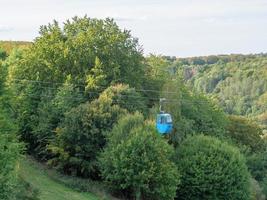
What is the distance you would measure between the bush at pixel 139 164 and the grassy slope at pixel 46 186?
2.43 meters

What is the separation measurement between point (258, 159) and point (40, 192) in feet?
107

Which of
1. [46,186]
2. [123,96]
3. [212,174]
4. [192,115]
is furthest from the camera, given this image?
[192,115]

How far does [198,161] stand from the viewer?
128ft

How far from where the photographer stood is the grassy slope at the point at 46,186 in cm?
3266

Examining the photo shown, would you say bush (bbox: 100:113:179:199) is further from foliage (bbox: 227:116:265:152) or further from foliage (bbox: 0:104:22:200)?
foliage (bbox: 227:116:265:152)

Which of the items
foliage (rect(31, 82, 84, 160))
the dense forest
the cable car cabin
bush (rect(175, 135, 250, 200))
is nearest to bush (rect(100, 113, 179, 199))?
the dense forest

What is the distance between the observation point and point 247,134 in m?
65.4

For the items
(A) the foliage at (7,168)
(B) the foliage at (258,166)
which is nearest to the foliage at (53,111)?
(A) the foliage at (7,168)

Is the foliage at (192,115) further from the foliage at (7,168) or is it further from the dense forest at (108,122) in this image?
the foliage at (7,168)

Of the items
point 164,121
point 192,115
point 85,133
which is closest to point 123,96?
point 85,133

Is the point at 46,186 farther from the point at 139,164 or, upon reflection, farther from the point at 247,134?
the point at 247,134

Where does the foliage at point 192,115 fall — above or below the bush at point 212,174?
above

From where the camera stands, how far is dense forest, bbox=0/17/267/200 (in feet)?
116

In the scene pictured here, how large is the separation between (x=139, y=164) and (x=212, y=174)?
22.0 ft
